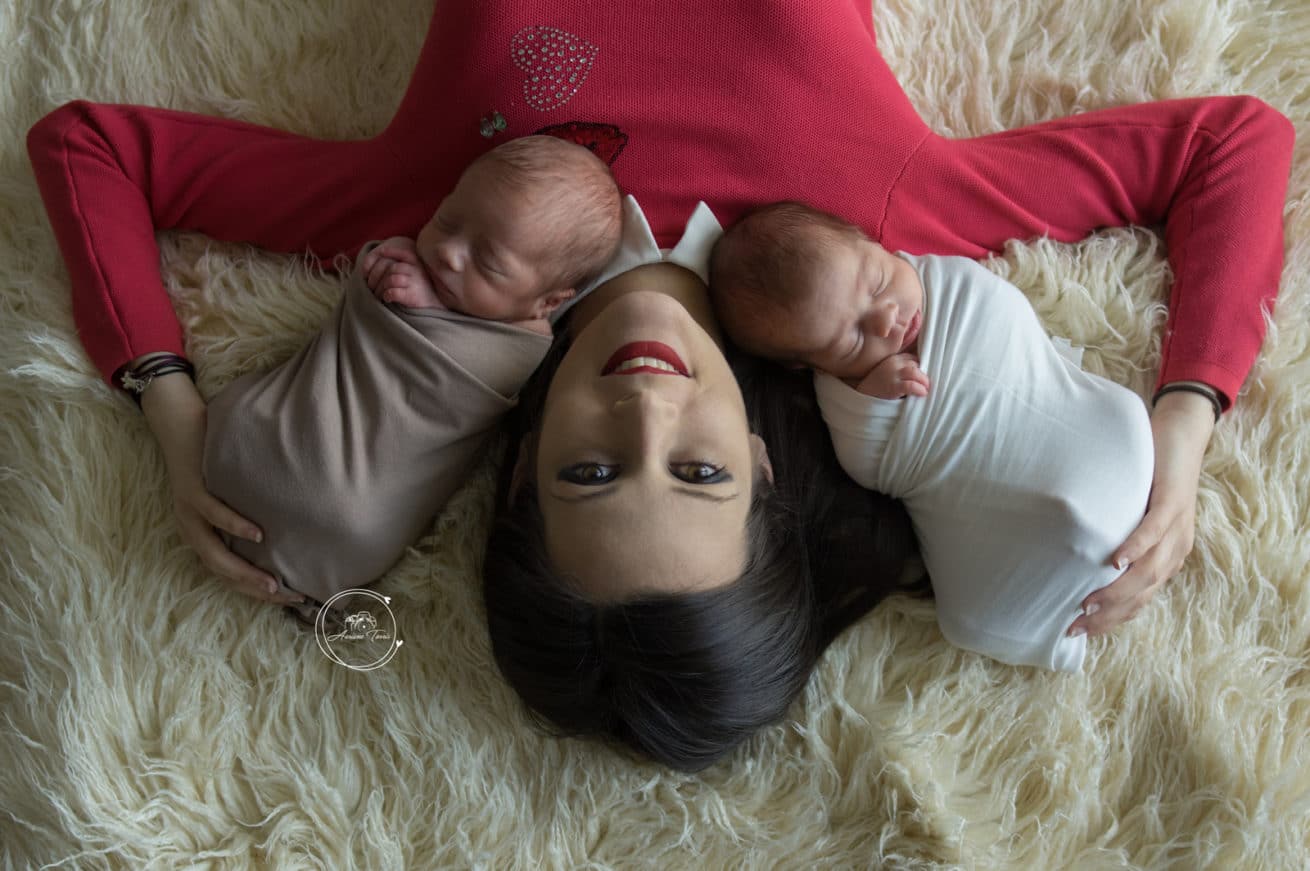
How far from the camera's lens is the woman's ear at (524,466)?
94 centimetres

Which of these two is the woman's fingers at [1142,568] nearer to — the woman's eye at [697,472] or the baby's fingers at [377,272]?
the woman's eye at [697,472]

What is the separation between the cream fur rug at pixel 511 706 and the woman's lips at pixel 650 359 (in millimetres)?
252

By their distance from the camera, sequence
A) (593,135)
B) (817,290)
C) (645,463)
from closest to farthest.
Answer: (645,463), (817,290), (593,135)

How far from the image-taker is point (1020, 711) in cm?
98

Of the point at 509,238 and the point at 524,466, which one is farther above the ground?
the point at 509,238

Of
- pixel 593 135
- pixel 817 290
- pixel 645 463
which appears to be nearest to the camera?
pixel 645 463

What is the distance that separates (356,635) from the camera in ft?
3.27

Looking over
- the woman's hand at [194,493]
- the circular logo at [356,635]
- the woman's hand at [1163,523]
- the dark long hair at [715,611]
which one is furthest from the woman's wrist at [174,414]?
the woman's hand at [1163,523]

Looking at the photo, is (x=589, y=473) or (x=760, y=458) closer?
(x=589, y=473)

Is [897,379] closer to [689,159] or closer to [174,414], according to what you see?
[689,159]

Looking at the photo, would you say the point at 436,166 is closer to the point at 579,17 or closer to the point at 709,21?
the point at 579,17

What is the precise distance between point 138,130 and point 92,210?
0.11 meters

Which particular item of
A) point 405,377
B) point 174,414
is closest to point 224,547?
point 174,414

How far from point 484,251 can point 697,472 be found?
1.00ft
